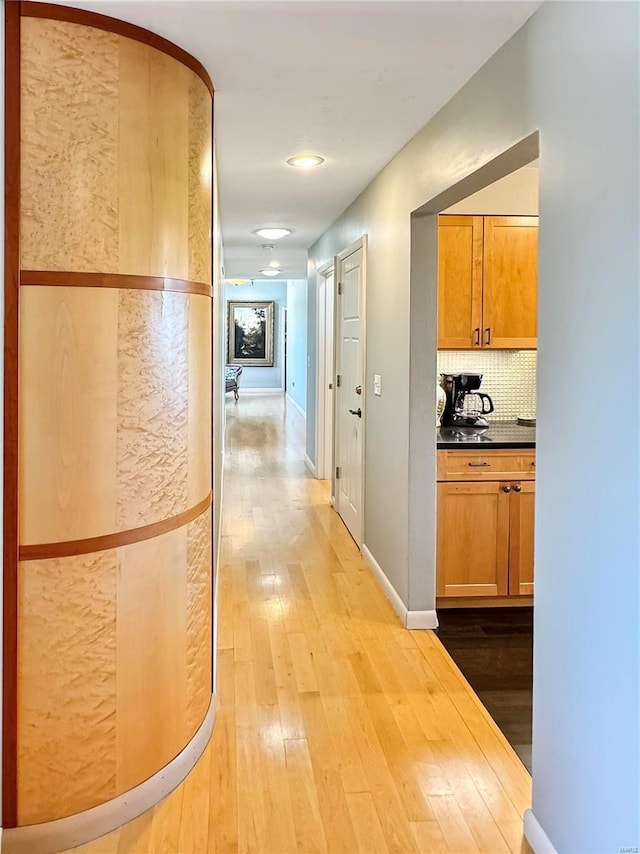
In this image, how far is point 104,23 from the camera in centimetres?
189

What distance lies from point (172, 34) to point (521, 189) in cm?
246

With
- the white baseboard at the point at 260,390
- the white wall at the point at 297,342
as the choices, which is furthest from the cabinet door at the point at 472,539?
the white baseboard at the point at 260,390

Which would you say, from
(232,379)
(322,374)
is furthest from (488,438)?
(232,379)

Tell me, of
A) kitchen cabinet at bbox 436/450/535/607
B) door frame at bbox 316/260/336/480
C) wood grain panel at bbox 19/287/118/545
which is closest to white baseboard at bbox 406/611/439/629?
kitchen cabinet at bbox 436/450/535/607

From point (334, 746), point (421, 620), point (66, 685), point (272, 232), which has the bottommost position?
point (334, 746)

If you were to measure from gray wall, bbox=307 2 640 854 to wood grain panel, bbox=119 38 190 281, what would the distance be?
0.98 metres

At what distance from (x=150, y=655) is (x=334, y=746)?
766mm

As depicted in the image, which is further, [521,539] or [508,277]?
[508,277]

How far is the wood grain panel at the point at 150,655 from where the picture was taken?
2025 millimetres

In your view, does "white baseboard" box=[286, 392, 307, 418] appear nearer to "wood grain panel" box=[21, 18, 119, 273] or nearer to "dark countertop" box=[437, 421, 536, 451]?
"dark countertop" box=[437, 421, 536, 451]

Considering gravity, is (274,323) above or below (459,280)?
above

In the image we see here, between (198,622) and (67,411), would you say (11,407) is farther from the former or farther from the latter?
(198,622)

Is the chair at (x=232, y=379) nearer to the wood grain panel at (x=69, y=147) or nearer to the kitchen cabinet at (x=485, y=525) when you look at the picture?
the kitchen cabinet at (x=485, y=525)

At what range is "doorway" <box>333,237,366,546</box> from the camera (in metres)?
4.56
